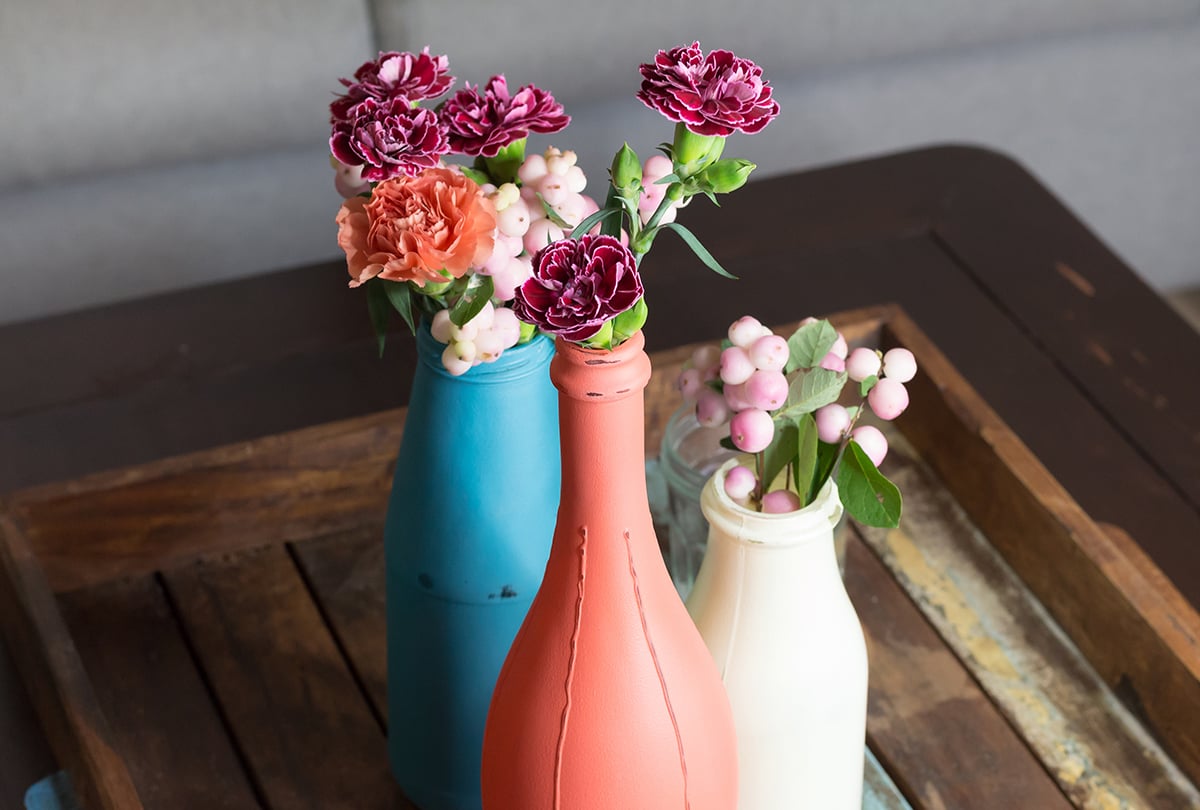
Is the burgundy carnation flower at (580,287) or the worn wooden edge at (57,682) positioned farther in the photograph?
the worn wooden edge at (57,682)

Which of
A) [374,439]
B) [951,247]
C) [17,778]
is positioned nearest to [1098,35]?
[951,247]

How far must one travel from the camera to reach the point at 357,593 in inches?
35.5

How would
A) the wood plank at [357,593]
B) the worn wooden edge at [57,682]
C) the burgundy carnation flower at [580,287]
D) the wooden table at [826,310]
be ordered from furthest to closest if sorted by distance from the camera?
the wooden table at [826,310] → the wood plank at [357,593] → the worn wooden edge at [57,682] → the burgundy carnation flower at [580,287]

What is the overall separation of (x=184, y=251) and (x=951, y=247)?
3.06ft

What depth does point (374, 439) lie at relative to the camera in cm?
94

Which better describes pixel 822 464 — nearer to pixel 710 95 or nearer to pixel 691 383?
pixel 691 383

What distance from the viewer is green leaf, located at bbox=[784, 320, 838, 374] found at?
0.65m

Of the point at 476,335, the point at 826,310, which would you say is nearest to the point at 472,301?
the point at 476,335

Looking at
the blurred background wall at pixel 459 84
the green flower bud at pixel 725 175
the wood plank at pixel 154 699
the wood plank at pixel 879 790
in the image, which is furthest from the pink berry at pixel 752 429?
the blurred background wall at pixel 459 84

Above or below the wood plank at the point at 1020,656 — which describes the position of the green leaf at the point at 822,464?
above

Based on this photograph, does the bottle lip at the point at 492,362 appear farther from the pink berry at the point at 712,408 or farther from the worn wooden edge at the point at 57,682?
the worn wooden edge at the point at 57,682

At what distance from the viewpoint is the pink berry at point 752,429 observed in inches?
23.9

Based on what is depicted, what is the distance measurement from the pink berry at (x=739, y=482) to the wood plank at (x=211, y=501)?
0.36 m

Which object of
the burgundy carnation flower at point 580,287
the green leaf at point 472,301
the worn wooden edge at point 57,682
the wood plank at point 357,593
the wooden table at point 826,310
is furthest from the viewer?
the wooden table at point 826,310
